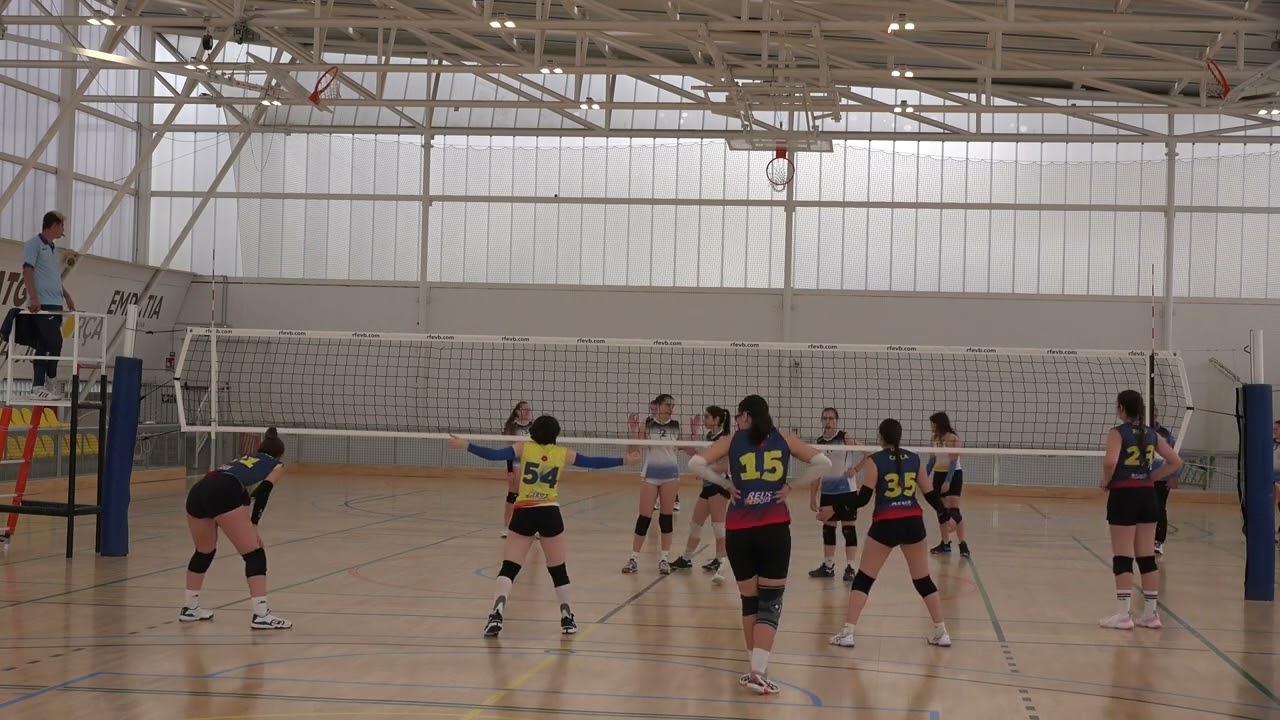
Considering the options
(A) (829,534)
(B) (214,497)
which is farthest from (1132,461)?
(B) (214,497)

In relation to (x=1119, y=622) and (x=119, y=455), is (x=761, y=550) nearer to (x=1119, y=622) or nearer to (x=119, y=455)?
(x=1119, y=622)

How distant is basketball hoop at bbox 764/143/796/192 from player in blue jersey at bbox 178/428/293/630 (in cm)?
1303

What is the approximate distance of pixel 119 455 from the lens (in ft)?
41.9

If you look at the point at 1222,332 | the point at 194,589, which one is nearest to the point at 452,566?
the point at 194,589

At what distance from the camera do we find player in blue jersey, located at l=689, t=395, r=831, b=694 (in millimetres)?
7422

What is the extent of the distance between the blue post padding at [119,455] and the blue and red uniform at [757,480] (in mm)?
7956

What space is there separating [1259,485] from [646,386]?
15.4 meters

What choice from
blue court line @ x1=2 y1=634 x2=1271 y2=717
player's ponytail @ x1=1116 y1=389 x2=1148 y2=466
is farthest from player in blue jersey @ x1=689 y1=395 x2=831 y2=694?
player's ponytail @ x1=1116 y1=389 x2=1148 y2=466

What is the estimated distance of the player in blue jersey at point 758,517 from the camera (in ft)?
24.3

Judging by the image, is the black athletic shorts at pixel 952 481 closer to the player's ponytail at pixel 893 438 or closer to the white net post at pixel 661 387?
the player's ponytail at pixel 893 438

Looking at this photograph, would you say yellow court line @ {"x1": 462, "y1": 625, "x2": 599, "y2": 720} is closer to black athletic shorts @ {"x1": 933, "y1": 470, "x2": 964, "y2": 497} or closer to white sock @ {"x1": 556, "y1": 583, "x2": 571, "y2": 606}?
white sock @ {"x1": 556, "y1": 583, "x2": 571, "y2": 606}

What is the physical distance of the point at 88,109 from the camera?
26062 mm

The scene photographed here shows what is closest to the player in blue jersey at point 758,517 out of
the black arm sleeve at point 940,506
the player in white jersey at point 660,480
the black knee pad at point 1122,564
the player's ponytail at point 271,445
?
the player's ponytail at point 271,445

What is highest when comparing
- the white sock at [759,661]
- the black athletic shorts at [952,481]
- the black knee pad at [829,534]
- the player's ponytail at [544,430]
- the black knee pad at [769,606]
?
the player's ponytail at [544,430]
